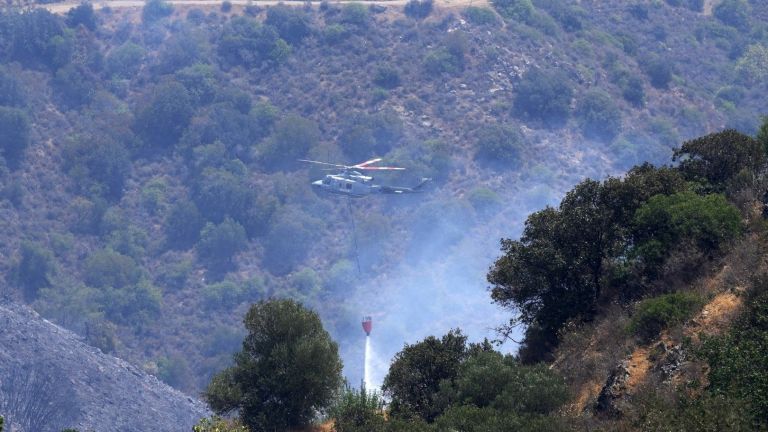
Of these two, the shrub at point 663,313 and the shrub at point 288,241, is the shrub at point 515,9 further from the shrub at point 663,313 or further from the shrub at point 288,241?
the shrub at point 663,313

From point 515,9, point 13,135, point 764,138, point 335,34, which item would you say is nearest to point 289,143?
point 335,34

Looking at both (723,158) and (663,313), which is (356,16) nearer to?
(723,158)

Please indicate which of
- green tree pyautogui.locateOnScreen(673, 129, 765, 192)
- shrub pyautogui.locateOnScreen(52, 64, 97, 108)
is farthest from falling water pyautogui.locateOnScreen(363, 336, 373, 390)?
green tree pyautogui.locateOnScreen(673, 129, 765, 192)

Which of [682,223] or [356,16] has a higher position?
[356,16]

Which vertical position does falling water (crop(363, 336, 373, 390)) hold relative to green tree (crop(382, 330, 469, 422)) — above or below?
above

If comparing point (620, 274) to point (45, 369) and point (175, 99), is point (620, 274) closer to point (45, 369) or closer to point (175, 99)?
point (45, 369)

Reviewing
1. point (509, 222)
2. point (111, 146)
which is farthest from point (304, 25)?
point (509, 222)

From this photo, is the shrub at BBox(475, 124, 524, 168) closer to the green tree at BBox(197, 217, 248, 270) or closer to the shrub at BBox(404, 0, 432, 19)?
the shrub at BBox(404, 0, 432, 19)
